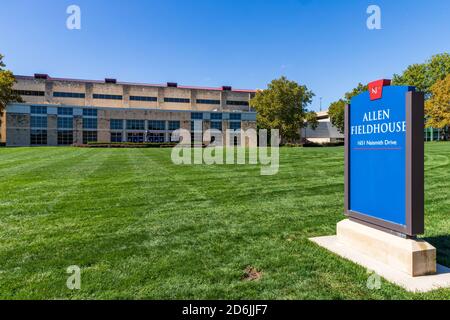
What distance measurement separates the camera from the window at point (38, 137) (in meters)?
60.3

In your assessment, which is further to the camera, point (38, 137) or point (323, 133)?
point (323, 133)

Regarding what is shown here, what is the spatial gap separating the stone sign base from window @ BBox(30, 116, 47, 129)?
2713 inches

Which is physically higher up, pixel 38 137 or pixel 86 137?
pixel 86 137

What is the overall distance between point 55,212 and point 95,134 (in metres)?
62.6

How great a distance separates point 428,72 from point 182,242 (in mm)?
67374

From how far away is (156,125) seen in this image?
6788 centimetres

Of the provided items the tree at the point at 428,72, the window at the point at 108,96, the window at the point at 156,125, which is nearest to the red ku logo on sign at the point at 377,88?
the tree at the point at 428,72

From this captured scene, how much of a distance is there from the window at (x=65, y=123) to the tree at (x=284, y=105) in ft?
131

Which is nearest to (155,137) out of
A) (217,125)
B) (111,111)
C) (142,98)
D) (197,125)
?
(197,125)

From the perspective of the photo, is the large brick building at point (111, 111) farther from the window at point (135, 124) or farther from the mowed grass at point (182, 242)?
the mowed grass at point (182, 242)

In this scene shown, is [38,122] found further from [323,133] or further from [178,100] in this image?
[323,133]

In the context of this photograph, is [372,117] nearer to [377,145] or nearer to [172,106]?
[377,145]
